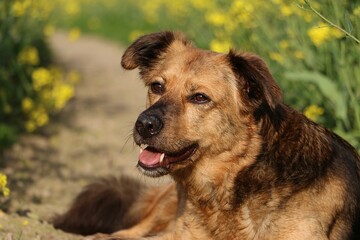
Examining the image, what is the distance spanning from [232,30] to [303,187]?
3760 mm

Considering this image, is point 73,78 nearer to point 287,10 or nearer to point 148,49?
point 287,10

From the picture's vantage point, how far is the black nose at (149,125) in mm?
4555

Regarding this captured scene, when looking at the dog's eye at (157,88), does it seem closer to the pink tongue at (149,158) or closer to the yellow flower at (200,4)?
the pink tongue at (149,158)

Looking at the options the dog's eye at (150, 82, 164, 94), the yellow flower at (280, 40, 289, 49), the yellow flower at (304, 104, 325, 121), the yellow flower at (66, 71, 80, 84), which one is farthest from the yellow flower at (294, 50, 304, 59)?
the yellow flower at (66, 71, 80, 84)

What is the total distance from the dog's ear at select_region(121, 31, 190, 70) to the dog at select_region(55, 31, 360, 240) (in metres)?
0.31

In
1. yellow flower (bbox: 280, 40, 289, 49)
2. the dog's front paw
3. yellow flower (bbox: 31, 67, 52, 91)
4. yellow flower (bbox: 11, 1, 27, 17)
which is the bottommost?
yellow flower (bbox: 31, 67, 52, 91)

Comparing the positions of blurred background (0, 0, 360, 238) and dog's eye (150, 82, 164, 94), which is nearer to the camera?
dog's eye (150, 82, 164, 94)

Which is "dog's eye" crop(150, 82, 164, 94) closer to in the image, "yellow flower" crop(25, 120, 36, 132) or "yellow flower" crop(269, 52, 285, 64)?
"yellow flower" crop(269, 52, 285, 64)

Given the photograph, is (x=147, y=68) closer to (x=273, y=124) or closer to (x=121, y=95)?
(x=273, y=124)

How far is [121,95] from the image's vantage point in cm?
1223

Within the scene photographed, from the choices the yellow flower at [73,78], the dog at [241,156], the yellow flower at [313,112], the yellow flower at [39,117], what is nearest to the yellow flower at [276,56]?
the yellow flower at [313,112]

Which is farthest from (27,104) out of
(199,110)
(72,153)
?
(199,110)

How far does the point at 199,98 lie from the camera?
15.5 ft

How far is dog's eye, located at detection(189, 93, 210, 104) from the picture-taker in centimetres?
472
